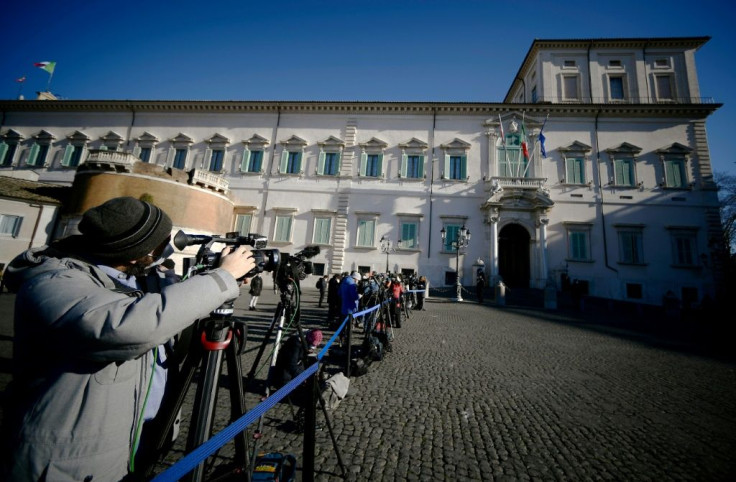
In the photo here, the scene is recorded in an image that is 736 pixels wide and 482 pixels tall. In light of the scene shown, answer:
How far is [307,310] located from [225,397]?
709 centimetres

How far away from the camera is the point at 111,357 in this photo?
3.13 feet

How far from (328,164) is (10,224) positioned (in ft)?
60.8

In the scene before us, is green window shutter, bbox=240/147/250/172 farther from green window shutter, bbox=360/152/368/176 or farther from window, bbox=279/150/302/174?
green window shutter, bbox=360/152/368/176

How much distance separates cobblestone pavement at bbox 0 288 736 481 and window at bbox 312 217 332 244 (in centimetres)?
1341

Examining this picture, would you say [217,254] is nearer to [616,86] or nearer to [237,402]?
[237,402]

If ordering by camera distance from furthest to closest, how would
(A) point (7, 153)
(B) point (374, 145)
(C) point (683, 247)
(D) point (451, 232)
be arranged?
1. (A) point (7, 153)
2. (B) point (374, 145)
3. (D) point (451, 232)
4. (C) point (683, 247)

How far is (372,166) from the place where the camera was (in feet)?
65.9

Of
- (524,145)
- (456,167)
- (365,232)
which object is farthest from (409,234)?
(524,145)

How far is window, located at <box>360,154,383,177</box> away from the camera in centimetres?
1992

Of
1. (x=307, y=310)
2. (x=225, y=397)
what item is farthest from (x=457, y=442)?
(x=307, y=310)

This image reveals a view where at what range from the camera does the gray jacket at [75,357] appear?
0.93 m

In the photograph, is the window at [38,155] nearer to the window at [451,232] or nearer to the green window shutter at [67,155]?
the green window shutter at [67,155]

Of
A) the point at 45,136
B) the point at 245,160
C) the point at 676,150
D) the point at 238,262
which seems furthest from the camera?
the point at 45,136

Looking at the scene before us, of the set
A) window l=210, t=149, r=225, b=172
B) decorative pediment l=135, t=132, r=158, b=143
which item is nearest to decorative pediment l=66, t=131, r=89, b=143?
decorative pediment l=135, t=132, r=158, b=143
